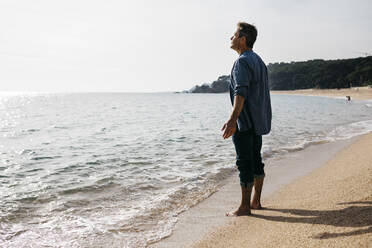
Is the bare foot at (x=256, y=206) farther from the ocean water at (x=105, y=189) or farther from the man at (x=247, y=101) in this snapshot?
the ocean water at (x=105, y=189)

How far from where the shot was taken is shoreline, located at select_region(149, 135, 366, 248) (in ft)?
10.8

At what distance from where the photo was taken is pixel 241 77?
127 inches

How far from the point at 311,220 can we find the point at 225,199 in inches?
71.6

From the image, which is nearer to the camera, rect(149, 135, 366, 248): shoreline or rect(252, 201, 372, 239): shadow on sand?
rect(252, 201, 372, 239): shadow on sand

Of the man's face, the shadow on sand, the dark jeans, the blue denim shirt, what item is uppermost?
the man's face

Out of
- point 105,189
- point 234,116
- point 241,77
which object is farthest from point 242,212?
point 105,189

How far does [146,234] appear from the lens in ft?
11.3

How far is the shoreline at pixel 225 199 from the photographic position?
329 centimetres

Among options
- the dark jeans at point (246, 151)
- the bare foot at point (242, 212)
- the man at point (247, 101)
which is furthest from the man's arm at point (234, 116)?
the bare foot at point (242, 212)

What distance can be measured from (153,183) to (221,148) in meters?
4.22

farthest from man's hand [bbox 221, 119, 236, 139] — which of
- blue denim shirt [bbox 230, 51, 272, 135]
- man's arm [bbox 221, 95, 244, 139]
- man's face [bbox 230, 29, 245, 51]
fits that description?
man's face [bbox 230, 29, 245, 51]

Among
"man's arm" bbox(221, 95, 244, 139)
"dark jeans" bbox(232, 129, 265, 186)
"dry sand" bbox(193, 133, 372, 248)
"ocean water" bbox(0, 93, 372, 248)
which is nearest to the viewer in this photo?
"dry sand" bbox(193, 133, 372, 248)

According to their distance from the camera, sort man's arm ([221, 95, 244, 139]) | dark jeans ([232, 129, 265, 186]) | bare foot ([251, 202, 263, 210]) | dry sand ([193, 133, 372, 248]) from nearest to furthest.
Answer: dry sand ([193, 133, 372, 248]), man's arm ([221, 95, 244, 139]), dark jeans ([232, 129, 265, 186]), bare foot ([251, 202, 263, 210])

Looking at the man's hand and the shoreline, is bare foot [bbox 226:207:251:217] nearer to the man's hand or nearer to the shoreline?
the shoreline
